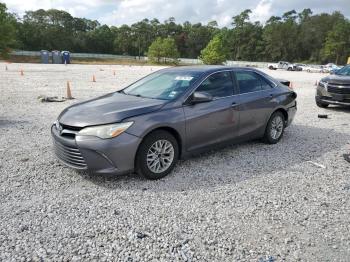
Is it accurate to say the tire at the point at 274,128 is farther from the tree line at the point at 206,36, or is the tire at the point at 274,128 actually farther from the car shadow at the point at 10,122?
the tree line at the point at 206,36

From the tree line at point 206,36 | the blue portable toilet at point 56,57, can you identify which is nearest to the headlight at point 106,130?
the blue portable toilet at point 56,57

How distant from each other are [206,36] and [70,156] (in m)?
114

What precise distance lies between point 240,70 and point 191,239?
3664 millimetres

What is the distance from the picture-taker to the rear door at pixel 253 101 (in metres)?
5.85

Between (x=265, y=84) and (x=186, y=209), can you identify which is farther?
(x=265, y=84)

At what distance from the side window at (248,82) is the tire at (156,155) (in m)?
1.86

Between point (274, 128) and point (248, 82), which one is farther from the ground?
point (248, 82)

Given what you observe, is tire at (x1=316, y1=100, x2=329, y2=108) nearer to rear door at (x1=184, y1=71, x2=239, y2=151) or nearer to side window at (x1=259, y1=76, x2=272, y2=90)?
side window at (x1=259, y1=76, x2=272, y2=90)

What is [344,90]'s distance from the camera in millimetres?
10117

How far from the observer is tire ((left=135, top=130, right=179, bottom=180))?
449 centimetres

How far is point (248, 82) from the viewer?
6129mm

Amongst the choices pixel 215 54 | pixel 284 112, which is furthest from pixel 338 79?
pixel 215 54

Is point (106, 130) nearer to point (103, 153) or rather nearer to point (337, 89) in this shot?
point (103, 153)

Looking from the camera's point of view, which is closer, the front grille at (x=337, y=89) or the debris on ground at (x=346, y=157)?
the debris on ground at (x=346, y=157)
